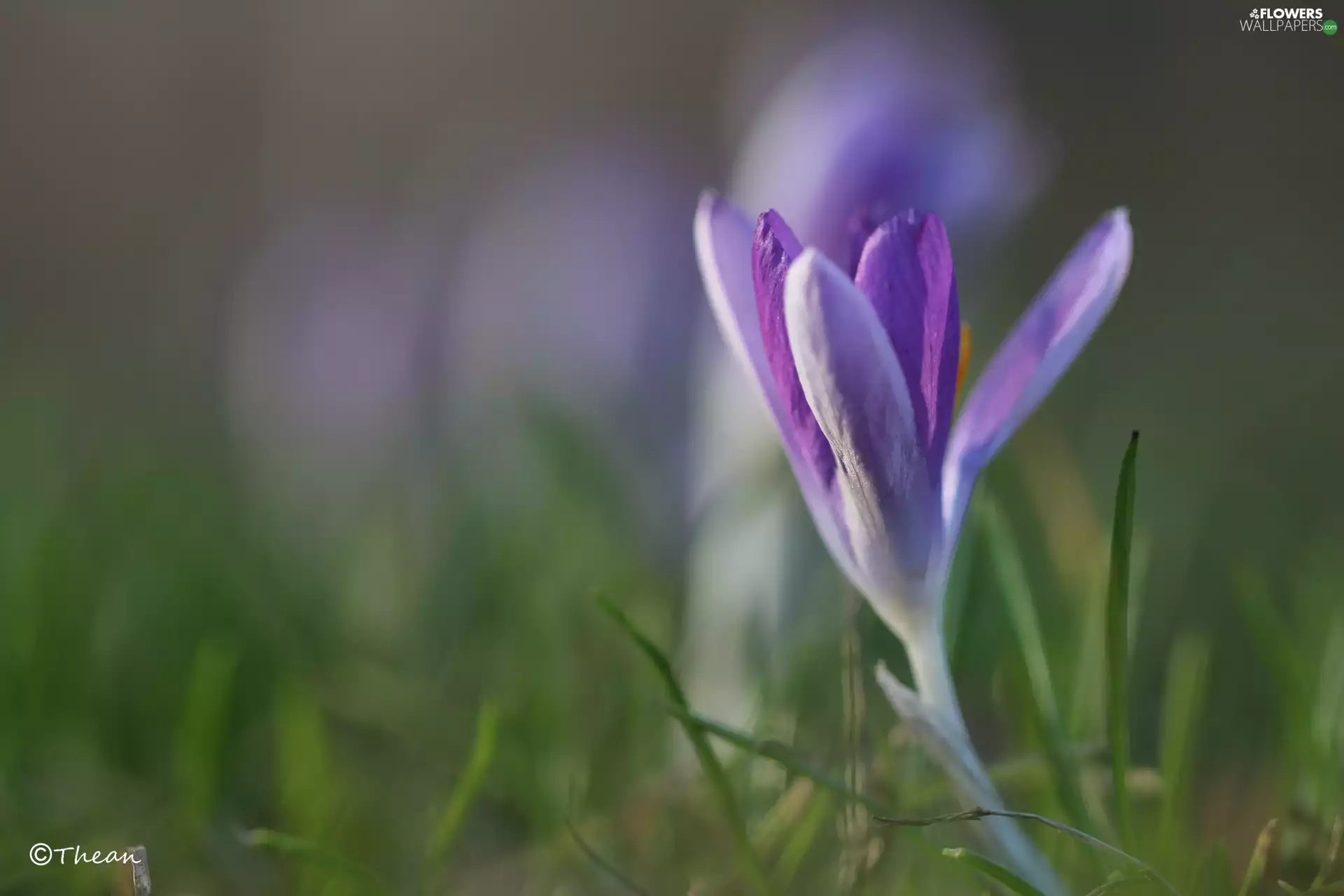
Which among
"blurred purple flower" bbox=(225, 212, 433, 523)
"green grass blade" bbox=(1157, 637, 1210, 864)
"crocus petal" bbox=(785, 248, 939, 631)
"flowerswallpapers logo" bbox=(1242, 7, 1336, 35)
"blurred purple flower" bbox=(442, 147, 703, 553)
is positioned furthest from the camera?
"blurred purple flower" bbox=(225, 212, 433, 523)

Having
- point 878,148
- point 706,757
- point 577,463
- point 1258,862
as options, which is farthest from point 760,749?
point 577,463

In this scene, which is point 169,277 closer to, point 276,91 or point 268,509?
point 276,91

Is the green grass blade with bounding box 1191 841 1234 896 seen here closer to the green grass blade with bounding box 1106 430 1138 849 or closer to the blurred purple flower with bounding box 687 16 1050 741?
the green grass blade with bounding box 1106 430 1138 849

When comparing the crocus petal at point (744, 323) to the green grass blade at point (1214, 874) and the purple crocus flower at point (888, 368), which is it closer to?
the purple crocus flower at point (888, 368)

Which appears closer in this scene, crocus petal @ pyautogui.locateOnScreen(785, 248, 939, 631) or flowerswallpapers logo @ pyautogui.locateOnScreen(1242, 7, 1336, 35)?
crocus petal @ pyautogui.locateOnScreen(785, 248, 939, 631)

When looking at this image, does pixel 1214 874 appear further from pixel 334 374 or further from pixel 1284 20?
pixel 334 374

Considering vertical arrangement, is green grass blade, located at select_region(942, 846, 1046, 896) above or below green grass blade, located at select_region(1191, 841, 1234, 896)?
above

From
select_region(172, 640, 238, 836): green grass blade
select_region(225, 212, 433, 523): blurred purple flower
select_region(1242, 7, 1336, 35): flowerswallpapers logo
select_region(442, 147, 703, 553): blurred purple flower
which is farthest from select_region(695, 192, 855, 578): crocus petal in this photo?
select_region(225, 212, 433, 523): blurred purple flower

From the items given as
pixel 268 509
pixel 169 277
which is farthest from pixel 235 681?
pixel 169 277
